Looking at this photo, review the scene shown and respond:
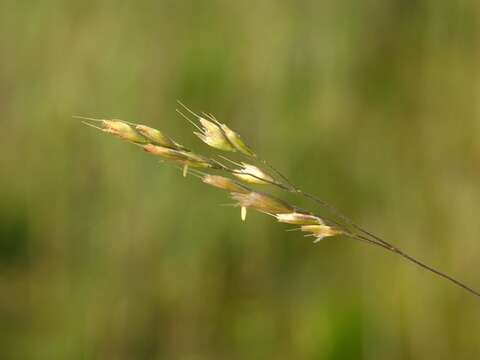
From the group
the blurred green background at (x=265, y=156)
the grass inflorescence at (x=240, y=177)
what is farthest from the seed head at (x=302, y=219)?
the blurred green background at (x=265, y=156)

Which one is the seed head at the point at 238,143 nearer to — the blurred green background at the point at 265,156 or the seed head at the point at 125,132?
the seed head at the point at 125,132

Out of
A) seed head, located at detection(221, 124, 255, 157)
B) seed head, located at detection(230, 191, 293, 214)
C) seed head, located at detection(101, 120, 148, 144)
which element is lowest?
seed head, located at detection(230, 191, 293, 214)

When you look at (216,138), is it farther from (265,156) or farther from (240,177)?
(265,156)

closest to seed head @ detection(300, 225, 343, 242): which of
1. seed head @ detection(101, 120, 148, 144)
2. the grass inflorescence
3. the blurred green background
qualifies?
the grass inflorescence

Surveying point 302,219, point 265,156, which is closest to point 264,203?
point 302,219

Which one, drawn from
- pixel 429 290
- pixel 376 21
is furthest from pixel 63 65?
pixel 429 290

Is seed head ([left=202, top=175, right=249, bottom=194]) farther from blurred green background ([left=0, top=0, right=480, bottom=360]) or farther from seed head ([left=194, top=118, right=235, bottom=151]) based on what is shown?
blurred green background ([left=0, top=0, right=480, bottom=360])
